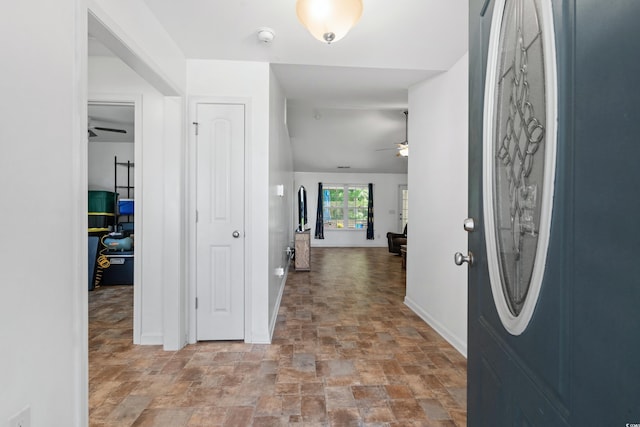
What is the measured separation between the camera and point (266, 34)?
216 cm

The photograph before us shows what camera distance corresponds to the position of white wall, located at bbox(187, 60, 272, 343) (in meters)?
2.62

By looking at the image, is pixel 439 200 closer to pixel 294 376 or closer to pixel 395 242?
pixel 294 376

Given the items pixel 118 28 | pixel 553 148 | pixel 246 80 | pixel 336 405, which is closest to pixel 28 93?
pixel 118 28

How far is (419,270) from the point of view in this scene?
331 cm

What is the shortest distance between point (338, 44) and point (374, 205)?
24.6 feet

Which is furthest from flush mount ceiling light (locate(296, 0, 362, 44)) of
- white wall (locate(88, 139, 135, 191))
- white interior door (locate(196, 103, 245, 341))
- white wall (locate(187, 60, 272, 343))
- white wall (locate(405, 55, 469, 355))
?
white wall (locate(88, 139, 135, 191))

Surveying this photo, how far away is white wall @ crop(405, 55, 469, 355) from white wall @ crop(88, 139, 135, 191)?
5.81 meters

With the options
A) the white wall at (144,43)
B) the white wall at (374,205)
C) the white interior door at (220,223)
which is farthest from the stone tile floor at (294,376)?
the white wall at (374,205)

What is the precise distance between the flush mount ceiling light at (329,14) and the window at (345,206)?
314 inches

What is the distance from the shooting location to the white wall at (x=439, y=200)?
2.54m

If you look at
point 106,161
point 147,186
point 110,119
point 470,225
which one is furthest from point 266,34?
point 106,161

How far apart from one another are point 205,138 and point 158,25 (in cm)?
88

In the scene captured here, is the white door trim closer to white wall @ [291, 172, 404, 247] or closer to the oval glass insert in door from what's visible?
the oval glass insert in door

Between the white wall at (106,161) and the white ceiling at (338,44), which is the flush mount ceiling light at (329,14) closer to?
the white ceiling at (338,44)
